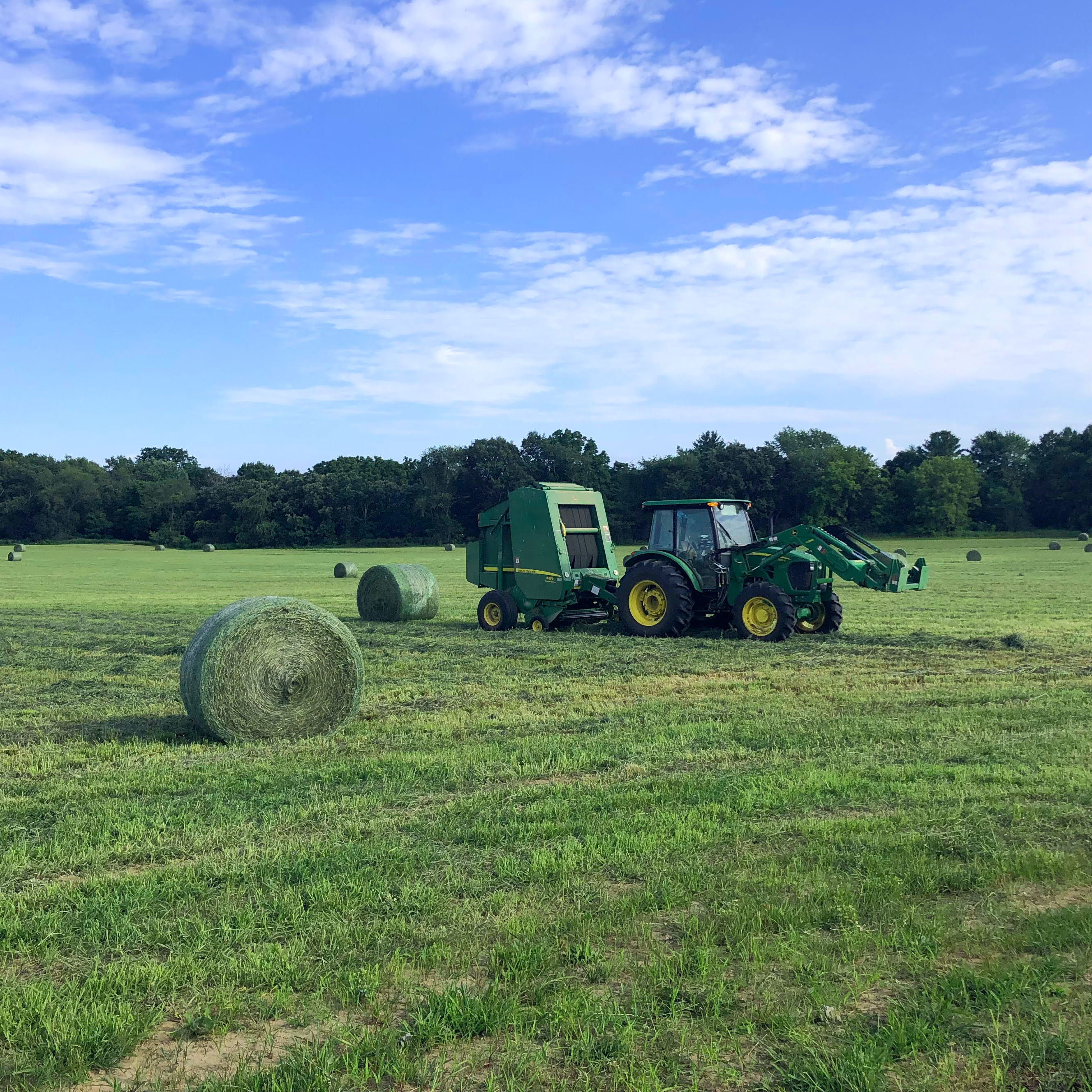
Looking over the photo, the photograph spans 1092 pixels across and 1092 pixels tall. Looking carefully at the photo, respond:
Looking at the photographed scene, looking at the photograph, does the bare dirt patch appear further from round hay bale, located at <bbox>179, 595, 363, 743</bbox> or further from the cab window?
the cab window

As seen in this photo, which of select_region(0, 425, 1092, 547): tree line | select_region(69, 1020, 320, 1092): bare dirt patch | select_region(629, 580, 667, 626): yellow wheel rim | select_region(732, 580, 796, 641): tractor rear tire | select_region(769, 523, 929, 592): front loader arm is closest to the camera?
select_region(69, 1020, 320, 1092): bare dirt patch

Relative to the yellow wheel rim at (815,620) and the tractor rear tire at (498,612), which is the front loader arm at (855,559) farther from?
the tractor rear tire at (498,612)

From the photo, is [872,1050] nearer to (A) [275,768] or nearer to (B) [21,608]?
(A) [275,768]

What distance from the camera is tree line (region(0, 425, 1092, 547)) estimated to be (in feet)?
224

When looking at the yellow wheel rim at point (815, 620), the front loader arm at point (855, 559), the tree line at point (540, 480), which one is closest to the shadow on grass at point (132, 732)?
the front loader arm at point (855, 559)

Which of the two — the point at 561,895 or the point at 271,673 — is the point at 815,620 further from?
the point at 561,895

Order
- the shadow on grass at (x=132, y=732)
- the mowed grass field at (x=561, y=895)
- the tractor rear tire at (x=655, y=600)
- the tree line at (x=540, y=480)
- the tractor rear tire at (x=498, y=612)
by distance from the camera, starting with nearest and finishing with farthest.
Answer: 1. the mowed grass field at (x=561, y=895)
2. the shadow on grass at (x=132, y=732)
3. the tractor rear tire at (x=655, y=600)
4. the tractor rear tire at (x=498, y=612)
5. the tree line at (x=540, y=480)

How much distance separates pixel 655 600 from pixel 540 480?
176 feet

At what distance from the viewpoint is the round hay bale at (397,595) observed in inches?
720

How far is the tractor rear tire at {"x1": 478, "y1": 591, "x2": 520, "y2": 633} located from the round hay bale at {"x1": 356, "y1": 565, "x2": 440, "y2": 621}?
6.49 feet

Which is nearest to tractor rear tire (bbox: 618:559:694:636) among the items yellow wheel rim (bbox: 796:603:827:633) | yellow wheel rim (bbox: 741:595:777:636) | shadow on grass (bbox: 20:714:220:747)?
yellow wheel rim (bbox: 741:595:777:636)

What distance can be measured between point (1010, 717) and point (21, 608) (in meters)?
19.7

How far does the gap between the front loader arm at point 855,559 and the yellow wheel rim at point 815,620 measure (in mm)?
969

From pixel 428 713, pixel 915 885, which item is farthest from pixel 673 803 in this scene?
pixel 428 713
